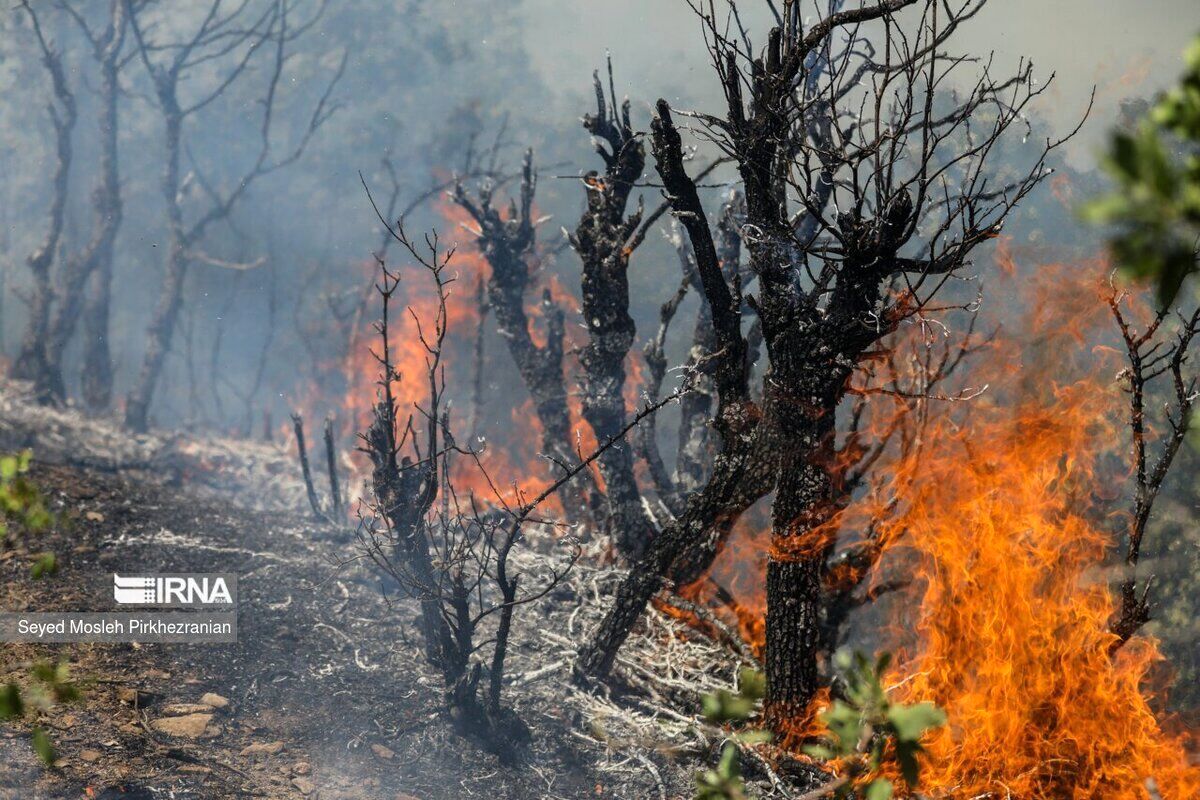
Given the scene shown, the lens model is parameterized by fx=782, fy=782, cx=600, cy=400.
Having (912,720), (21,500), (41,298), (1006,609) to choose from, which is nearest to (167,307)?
(41,298)

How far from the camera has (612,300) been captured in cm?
720

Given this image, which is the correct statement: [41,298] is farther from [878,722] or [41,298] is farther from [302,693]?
[878,722]

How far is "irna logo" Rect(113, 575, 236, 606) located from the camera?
21.9 ft

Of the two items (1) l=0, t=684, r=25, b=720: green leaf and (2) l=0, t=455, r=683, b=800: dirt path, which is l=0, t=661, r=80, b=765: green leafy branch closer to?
(1) l=0, t=684, r=25, b=720: green leaf

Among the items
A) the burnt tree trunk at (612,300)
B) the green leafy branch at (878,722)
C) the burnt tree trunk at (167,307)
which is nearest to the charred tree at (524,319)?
the burnt tree trunk at (612,300)

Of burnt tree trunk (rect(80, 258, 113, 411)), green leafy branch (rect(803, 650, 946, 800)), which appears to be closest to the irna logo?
green leafy branch (rect(803, 650, 946, 800))

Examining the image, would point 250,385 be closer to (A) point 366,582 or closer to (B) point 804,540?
(A) point 366,582

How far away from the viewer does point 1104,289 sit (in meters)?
6.16

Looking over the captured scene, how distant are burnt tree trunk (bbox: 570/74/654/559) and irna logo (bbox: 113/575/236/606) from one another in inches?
146

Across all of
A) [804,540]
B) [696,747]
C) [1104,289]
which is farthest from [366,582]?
[1104,289]

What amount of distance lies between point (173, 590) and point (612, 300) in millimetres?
4762

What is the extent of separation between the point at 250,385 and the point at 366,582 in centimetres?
1949

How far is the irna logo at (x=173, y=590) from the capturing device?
21.9 feet

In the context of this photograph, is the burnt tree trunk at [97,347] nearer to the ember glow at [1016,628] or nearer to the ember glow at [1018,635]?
the ember glow at [1016,628]
